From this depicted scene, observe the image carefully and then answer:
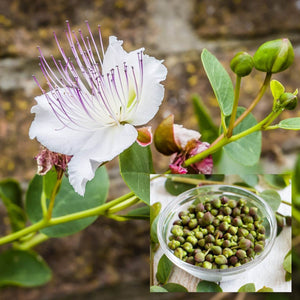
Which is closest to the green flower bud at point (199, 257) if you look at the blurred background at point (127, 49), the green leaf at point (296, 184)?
the green leaf at point (296, 184)

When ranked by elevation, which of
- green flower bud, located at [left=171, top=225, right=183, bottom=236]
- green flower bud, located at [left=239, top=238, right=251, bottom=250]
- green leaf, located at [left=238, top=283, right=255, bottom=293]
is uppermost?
green flower bud, located at [left=171, top=225, right=183, bottom=236]

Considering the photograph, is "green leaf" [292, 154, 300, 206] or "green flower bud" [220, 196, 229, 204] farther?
"green leaf" [292, 154, 300, 206]

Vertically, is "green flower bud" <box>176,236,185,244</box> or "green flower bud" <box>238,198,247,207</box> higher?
"green flower bud" <box>238,198,247,207</box>

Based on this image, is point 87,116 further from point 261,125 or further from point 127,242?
point 127,242

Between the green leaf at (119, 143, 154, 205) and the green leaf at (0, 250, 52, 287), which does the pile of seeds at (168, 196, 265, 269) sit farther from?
the green leaf at (0, 250, 52, 287)

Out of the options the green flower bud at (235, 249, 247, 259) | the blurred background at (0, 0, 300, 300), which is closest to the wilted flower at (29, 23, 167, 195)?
the green flower bud at (235, 249, 247, 259)

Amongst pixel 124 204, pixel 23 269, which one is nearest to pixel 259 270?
pixel 124 204

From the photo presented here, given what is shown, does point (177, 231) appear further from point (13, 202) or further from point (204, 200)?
point (13, 202)

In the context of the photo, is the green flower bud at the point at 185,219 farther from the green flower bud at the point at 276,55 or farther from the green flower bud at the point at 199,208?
the green flower bud at the point at 276,55
